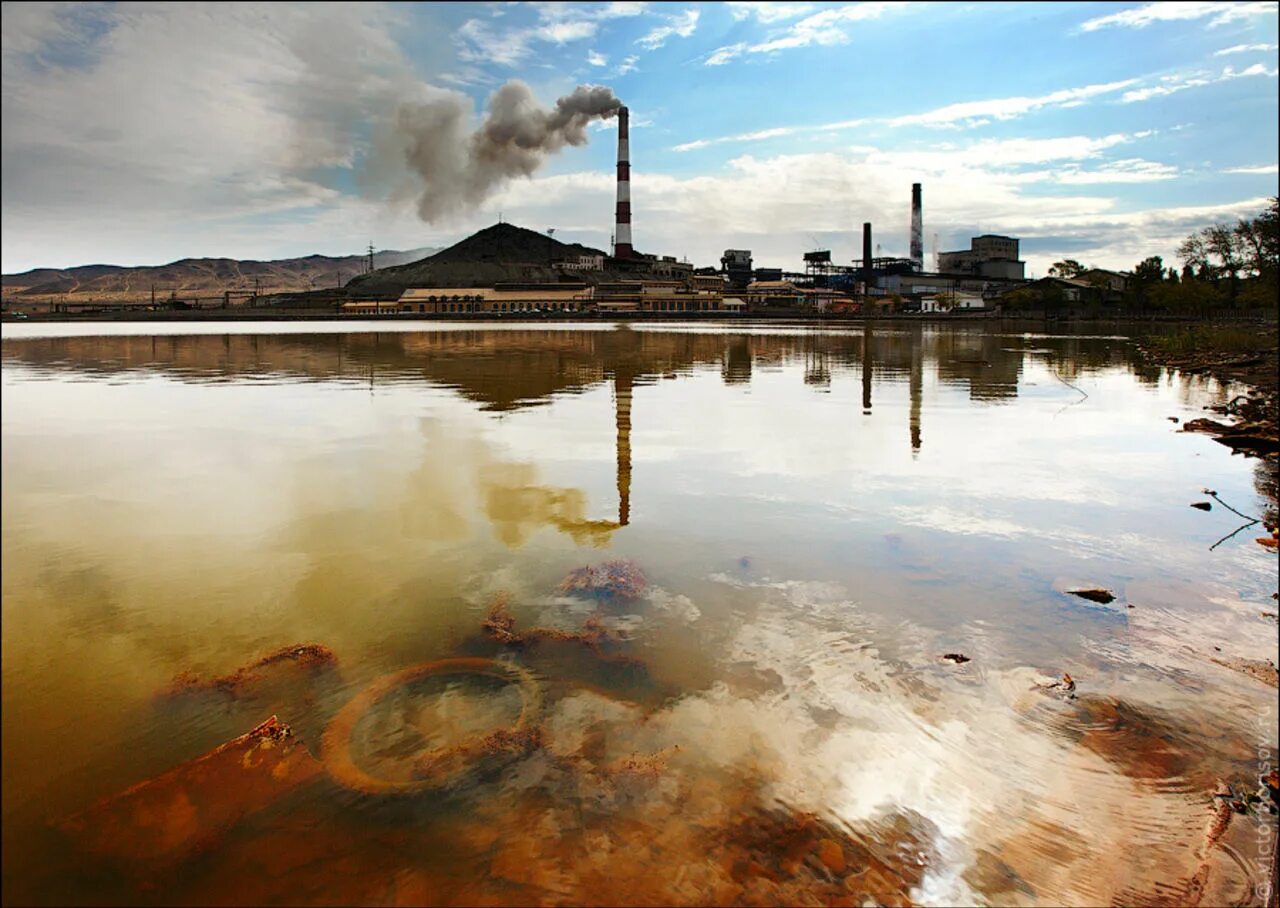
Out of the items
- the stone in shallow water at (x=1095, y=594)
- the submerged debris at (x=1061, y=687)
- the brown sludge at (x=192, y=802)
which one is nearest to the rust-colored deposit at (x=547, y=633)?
the brown sludge at (x=192, y=802)

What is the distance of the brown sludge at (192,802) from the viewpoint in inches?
157

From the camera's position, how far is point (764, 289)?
165 metres

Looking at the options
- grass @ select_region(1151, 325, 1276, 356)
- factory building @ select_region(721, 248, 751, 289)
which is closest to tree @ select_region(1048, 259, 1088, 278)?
factory building @ select_region(721, 248, 751, 289)

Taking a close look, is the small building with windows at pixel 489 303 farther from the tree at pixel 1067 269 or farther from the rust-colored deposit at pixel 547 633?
the rust-colored deposit at pixel 547 633

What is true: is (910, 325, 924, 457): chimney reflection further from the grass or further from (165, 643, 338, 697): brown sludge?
the grass

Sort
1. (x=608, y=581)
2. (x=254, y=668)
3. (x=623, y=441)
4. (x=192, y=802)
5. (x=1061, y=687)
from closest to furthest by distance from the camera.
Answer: (x=192, y=802)
(x=1061, y=687)
(x=254, y=668)
(x=608, y=581)
(x=623, y=441)

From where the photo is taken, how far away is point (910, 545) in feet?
28.7

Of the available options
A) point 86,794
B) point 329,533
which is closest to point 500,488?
point 329,533

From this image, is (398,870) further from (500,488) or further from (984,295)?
(984,295)

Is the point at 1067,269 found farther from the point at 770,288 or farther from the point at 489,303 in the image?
the point at 489,303

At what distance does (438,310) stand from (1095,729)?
161 m

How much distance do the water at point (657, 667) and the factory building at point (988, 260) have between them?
180291mm

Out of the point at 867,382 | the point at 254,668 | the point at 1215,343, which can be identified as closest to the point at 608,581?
the point at 254,668

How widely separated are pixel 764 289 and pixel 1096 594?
164 meters
